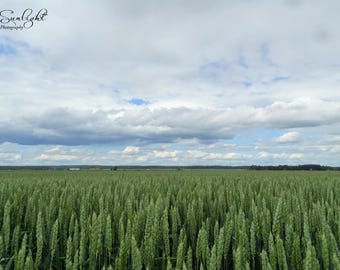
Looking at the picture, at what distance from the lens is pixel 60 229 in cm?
290

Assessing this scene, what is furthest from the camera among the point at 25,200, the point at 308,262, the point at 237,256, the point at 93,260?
the point at 25,200

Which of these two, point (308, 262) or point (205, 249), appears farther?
point (205, 249)

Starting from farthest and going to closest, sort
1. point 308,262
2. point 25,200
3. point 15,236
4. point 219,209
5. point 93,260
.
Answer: point 25,200 < point 219,209 < point 15,236 < point 93,260 < point 308,262

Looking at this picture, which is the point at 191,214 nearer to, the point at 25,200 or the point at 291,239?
the point at 291,239

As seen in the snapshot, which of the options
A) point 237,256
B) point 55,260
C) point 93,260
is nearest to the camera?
point 237,256

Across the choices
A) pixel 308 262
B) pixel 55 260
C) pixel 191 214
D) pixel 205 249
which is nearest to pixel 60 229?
pixel 55 260

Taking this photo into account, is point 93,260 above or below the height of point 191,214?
below

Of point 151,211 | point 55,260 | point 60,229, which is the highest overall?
point 151,211

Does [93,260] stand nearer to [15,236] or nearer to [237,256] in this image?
[15,236]

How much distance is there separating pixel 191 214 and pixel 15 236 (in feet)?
4.41

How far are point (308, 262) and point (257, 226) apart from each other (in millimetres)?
998

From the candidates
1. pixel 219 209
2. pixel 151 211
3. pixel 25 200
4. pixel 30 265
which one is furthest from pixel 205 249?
pixel 25 200

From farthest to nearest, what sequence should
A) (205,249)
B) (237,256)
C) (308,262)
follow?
(205,249) → (237,256) → (308,262)

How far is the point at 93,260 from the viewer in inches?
84.6
